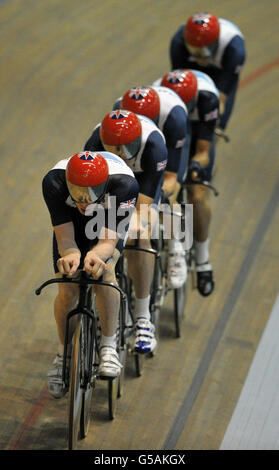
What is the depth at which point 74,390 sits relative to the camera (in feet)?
13.1

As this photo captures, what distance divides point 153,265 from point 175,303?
83cm

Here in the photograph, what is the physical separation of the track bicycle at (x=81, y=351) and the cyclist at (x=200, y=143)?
1.26 m

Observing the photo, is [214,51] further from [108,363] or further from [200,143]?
[108,363]

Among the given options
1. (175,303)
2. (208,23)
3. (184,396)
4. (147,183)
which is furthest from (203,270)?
(208,23)

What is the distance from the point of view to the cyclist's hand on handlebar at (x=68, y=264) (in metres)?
3.80

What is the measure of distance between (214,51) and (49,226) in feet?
5.94

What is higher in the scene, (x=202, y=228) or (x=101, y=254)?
(x=101, y=254)

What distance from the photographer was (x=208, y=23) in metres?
5.88

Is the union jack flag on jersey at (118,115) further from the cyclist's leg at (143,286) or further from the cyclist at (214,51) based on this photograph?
the cyclist at (214,51)

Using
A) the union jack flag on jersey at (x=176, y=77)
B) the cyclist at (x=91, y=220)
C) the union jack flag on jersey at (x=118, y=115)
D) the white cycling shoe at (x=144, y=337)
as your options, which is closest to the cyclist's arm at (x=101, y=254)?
the cyclist at (x=91, y=220)

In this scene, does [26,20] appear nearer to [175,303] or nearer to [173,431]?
[175,303]

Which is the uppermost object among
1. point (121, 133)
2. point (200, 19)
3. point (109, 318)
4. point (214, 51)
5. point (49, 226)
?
point (200, 19)

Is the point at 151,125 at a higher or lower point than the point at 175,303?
higher

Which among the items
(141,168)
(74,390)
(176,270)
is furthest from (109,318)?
(176,270)
